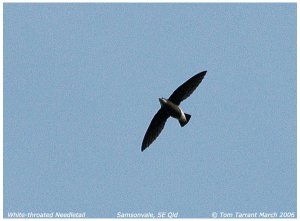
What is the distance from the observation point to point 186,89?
48.8ft

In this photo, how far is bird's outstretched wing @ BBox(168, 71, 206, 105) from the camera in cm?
1480

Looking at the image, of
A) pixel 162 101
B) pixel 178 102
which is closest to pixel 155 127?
pixel 178 102

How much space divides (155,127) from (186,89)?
3.53 ft

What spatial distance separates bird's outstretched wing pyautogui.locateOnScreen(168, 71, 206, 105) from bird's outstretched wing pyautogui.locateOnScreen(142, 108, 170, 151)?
472 millimetres

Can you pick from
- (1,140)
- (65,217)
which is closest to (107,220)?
(65,217)

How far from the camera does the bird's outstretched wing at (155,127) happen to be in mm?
15300

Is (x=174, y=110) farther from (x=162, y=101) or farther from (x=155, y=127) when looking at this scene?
(x=155, y=127)

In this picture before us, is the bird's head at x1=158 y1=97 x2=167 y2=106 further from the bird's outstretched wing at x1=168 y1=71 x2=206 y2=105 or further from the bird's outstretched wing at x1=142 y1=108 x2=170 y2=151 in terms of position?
the bird's outstretched wing at x1=142 y1=108 x2=170 y2=151

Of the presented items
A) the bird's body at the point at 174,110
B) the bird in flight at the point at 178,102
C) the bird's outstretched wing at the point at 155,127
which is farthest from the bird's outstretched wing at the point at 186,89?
the bird's outstretched wing at the point at 155,127

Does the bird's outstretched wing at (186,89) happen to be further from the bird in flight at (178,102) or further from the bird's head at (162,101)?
the bird's head at (162,101)

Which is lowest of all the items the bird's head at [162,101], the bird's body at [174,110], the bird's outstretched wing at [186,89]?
the bird's body at [174,110]

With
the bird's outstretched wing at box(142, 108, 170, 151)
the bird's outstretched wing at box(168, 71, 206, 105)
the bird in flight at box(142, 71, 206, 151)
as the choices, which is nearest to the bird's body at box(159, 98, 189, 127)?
the bird in flight at box(142, 71, 206, 151)

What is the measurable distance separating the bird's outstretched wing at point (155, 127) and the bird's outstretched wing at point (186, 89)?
0.47 meters

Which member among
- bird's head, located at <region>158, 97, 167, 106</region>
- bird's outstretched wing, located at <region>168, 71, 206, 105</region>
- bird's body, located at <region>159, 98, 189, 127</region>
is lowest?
bird's body, located at <region>159, 98, 189, 127</region>
